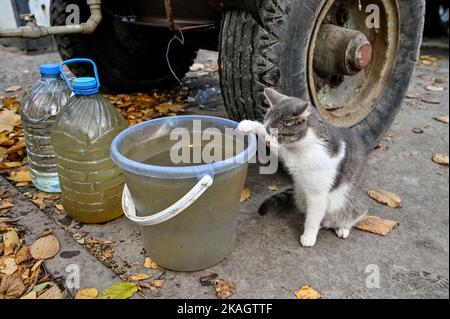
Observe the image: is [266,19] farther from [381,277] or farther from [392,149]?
[392,149]

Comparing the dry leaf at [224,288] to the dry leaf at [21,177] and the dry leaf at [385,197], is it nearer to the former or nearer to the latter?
the dry leaf at [385,197]

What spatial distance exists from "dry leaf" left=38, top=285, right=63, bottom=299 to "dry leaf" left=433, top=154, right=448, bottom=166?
213cm

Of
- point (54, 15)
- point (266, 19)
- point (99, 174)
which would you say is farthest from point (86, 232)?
point (54, 15)

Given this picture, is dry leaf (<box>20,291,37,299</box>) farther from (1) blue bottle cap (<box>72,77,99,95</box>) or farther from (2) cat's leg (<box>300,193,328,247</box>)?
(2) cat's leg (<box>300,193,328,247</box>)

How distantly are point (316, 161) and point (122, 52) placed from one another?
6.57 ft

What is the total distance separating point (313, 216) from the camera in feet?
5.28

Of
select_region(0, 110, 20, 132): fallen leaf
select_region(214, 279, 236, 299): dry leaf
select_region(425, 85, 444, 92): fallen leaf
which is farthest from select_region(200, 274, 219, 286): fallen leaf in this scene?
select_region(425, 85, 444, 92): fallen leaf

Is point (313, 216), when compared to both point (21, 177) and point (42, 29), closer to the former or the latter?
point (21, 177)

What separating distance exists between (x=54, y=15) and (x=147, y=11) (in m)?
0.67

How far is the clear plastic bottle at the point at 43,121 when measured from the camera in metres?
1.95

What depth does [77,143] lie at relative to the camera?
Result: 1.71m

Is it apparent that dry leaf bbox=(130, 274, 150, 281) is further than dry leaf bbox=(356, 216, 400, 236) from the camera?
No

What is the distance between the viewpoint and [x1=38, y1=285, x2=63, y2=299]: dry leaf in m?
1.36

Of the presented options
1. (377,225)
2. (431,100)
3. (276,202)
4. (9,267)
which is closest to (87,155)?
(9,267)
